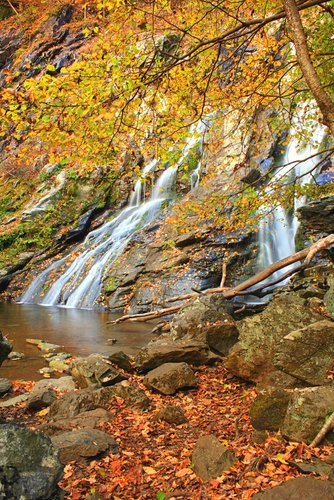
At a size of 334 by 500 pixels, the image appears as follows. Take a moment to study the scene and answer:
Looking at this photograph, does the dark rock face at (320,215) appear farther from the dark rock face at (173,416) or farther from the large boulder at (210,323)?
the dark rock face at (173,416)

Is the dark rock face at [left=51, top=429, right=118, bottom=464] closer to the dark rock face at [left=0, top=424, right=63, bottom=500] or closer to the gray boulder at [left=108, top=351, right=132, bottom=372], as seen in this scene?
the dark rock face at [left=0, top=424, right=63, bottom=500]

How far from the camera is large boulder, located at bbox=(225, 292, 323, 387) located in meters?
5.40

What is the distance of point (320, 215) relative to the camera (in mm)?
8570

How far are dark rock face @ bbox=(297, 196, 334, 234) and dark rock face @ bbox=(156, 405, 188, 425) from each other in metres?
5.15

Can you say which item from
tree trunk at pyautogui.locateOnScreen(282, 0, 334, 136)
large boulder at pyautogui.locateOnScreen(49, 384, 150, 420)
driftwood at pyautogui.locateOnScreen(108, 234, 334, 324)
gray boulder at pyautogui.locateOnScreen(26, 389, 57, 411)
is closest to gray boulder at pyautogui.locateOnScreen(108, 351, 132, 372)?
large boulder at pyautogui.locateOnScreen(49, 384, 150, 420)

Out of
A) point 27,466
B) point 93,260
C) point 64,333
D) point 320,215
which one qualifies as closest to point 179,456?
point 27,466

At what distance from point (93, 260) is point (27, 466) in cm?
1694

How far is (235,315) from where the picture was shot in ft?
29.3

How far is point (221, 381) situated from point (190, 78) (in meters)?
5.17

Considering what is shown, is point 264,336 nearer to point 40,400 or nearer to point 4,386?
point 40,400

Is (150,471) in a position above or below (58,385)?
below

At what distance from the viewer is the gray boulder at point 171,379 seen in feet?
19.3

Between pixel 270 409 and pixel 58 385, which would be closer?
pixel 270 409

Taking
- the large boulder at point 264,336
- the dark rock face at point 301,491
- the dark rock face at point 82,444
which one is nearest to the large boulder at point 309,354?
the large boulder at point 264,336
